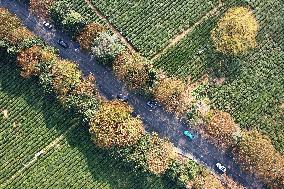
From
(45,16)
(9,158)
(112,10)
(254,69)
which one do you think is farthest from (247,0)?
(9,158)

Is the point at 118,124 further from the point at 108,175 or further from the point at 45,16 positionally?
the point at 45,16

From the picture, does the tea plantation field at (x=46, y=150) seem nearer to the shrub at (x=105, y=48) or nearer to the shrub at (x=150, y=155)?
the shrub at (x=150, y=155)

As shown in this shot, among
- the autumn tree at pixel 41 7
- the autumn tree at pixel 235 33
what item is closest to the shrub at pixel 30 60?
the autumn tree at pixel 41 7

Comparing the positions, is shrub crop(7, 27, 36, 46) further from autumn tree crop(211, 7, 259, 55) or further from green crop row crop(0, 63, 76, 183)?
autumn tree crop(211, 7, 259, 55)

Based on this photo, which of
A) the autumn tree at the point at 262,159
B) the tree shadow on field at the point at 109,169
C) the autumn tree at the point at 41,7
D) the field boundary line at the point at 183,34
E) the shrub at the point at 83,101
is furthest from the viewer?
the field boundary line at the point at 183,34

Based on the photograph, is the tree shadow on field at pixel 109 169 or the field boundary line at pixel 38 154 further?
the field boundary line at pixel 38 154

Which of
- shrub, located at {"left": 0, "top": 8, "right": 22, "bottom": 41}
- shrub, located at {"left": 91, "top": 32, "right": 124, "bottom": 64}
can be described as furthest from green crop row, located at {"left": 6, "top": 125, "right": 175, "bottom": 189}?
shrub, located at {"left": 0, "top": 8, "right": 22, "bottom": 41}

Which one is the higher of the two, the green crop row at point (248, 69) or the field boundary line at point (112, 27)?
the field boundary line at point (112, 27)
